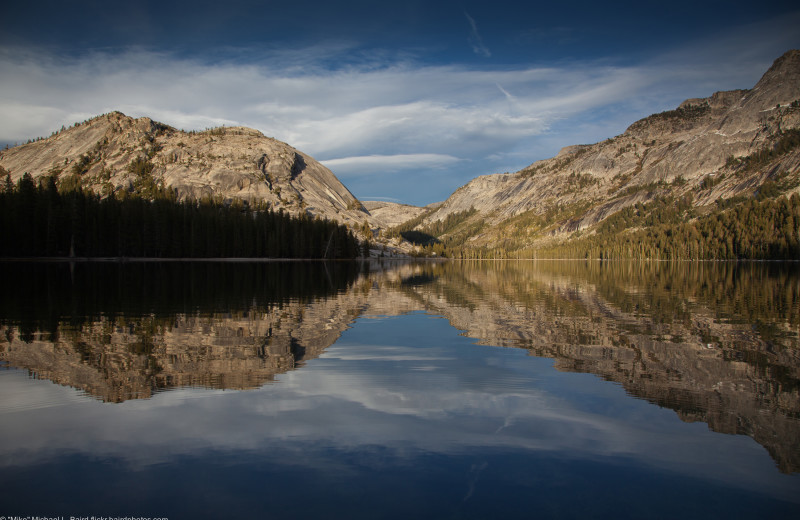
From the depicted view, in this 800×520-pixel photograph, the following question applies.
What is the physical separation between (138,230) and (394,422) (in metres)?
144

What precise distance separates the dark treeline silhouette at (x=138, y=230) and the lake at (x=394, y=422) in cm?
10994

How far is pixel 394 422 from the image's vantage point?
11781mm

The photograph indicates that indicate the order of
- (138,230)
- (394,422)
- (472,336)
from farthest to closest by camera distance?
1. (138,230)
2. (472,336)
3. (394,422)

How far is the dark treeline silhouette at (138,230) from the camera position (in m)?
111

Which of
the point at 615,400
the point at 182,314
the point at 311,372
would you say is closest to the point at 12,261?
the point at 182,314

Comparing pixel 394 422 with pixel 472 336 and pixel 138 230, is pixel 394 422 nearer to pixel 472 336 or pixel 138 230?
pixel 472 336

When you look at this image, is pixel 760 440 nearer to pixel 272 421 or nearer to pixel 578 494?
pixel 578 494

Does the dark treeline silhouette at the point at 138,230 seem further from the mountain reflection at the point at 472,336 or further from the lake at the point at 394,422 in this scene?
the lake at the point at 394,422

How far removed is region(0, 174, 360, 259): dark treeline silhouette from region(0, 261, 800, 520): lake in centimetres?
10994

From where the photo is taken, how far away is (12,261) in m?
104

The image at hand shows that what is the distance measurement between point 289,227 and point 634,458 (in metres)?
169

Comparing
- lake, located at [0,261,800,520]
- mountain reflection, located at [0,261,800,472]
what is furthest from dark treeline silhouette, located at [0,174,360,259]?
lake, located at [0,261,800,520]

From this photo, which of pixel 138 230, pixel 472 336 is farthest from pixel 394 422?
pixel 138 230

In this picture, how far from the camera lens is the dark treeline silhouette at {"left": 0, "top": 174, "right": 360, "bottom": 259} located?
111000 mm
